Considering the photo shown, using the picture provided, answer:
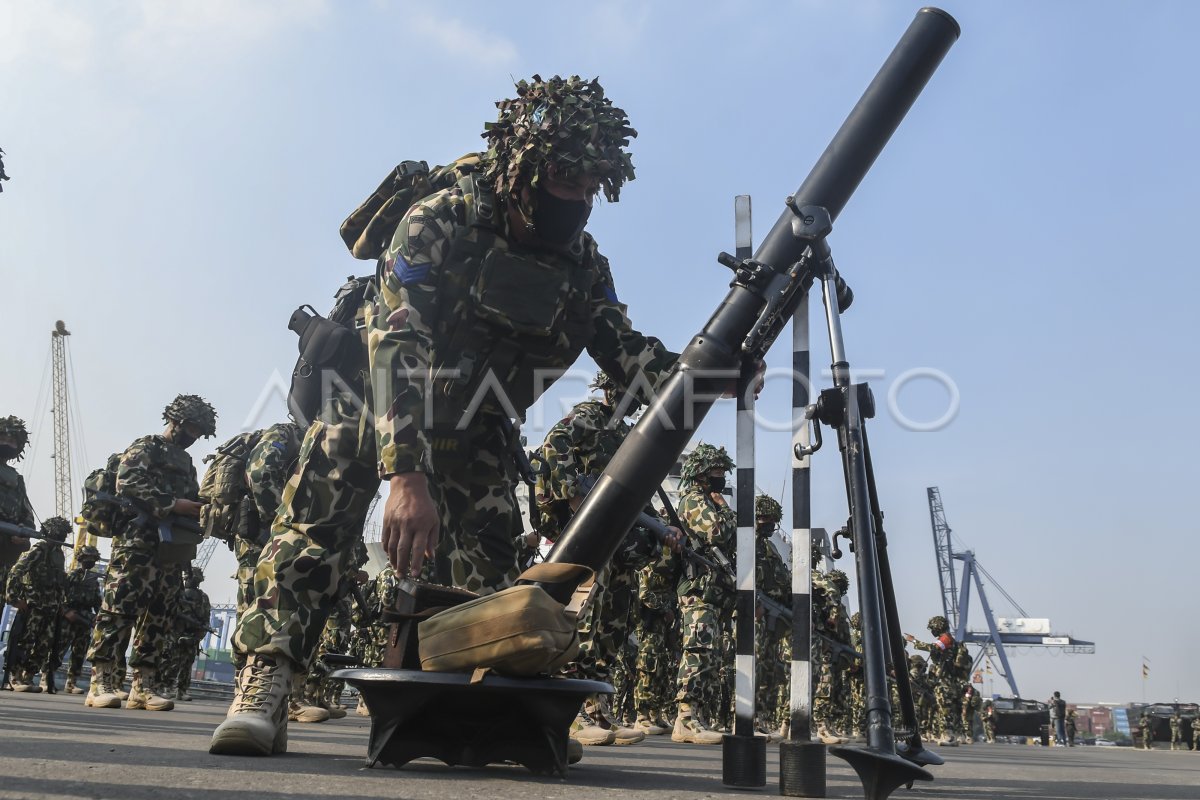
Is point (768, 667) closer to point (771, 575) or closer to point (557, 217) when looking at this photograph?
point (771, 575)

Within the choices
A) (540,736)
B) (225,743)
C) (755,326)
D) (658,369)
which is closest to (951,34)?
(755,326)

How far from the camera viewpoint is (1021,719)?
3534 centimetres

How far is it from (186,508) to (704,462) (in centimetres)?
469

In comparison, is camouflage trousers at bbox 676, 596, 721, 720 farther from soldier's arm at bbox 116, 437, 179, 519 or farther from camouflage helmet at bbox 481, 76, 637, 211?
camouflage helmet at bbox 481, 76, 637, 211

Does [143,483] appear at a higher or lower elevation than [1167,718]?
higher

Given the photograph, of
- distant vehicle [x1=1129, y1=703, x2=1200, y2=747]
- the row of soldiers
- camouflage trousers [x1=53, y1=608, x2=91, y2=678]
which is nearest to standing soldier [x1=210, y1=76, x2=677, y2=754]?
the row of soldiers

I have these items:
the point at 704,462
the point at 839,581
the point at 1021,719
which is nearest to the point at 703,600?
the point at 704,462

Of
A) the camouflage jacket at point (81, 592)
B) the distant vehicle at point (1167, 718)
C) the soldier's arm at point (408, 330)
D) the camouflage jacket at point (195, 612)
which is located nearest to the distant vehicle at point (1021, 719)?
the distant vehicle at point (1167, 718)

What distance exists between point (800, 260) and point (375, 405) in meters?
1.52

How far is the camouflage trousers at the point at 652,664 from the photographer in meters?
10.4

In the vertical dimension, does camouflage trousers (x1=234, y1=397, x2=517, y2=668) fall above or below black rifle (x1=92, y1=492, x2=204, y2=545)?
below

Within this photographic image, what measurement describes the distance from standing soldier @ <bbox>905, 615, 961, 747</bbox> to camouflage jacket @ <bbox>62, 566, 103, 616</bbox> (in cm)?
1498

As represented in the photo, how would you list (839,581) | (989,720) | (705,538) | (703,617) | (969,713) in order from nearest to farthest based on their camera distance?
1. (703,617)
2. (705,538)
3. (839,581)
4. (969,713)
5. (989,720)

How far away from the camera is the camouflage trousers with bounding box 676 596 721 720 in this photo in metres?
8.12
